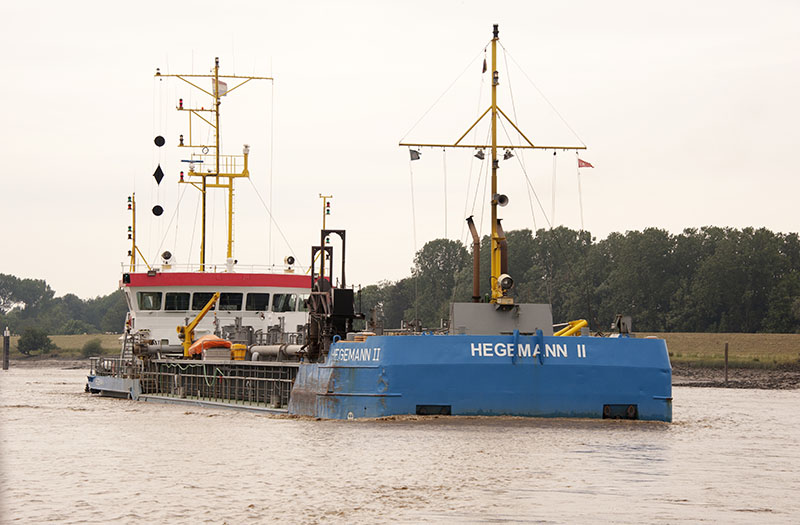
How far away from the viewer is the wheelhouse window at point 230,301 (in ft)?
132

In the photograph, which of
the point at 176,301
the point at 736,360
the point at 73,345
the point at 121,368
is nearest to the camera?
the point at 176,301

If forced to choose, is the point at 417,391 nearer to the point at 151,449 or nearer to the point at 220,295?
the point at 151,449

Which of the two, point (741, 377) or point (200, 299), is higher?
point (200, 299)

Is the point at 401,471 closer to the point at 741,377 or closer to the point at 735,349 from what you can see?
the point at 741,377

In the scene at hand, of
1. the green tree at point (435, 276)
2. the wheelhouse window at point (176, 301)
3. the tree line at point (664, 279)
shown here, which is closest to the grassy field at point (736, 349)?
the tree line at point (664, 279)

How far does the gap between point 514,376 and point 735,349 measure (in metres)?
63.9

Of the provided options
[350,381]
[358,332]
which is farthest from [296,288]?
[350,381]

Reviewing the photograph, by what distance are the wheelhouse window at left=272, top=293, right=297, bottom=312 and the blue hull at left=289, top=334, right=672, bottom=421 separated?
16490mm

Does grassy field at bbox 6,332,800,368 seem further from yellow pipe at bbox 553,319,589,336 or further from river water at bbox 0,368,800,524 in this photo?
yellow pipe at bbox 553,319,589,336

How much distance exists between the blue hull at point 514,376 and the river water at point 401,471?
0.39 meters

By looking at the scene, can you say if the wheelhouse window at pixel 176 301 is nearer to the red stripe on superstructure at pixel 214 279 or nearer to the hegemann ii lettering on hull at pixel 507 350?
the red stripe on superstructure at pixel 214 279

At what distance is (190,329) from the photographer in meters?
38.9

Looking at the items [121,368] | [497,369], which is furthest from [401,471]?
[121,368]

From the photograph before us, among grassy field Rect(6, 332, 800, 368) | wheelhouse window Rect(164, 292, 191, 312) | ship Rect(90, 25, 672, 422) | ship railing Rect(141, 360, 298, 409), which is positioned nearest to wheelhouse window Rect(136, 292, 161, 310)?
wheelhouse window Rect(164, 292, 191, 312)
